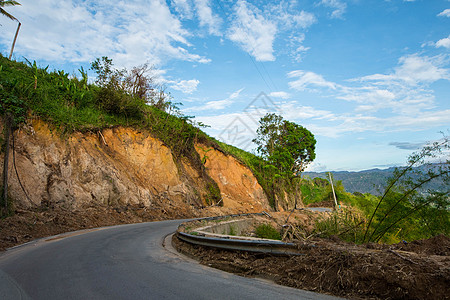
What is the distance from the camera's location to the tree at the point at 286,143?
33.5m

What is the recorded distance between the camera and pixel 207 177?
2752cm

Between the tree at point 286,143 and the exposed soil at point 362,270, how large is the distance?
28.3 m

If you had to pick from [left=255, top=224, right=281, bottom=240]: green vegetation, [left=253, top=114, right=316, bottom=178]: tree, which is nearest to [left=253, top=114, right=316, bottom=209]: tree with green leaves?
[left=253, top=114, right=316, bottom=178]: tree

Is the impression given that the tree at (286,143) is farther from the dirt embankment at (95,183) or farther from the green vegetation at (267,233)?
the green vegetation at (267,233)

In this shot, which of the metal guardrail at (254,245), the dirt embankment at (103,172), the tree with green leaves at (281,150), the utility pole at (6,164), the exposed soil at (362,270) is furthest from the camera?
the tree with green leaves at (281,150)

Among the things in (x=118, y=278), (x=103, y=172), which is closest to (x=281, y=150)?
(x=103, y=172)

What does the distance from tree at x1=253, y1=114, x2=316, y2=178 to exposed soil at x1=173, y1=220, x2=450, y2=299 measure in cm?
2828

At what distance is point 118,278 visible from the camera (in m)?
5.04

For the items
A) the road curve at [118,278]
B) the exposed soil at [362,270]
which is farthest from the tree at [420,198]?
the road curve at [118,278]

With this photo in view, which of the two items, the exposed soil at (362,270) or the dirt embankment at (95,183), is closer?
the exposed soil at (362,270)

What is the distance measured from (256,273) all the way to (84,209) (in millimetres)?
13248

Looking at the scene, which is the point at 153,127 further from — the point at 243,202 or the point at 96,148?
the point at 243,202

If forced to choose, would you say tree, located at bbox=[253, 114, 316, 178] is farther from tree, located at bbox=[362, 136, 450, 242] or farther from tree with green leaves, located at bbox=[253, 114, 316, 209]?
tree, located at bbox=[362, 136, 450, 242]

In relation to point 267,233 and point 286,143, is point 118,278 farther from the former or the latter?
point 286,143
